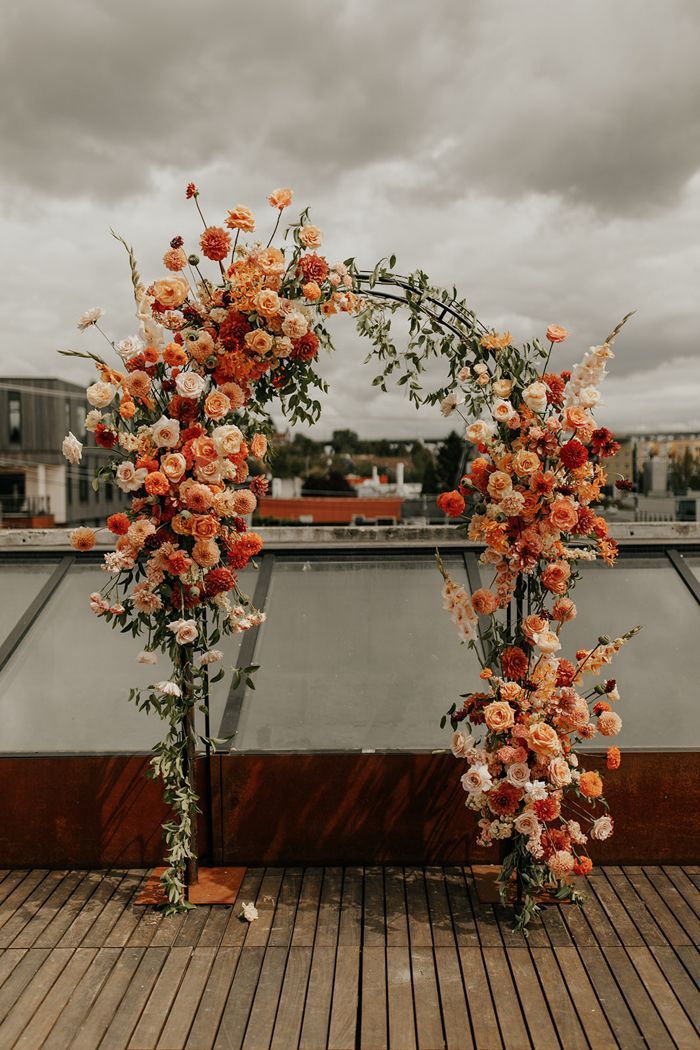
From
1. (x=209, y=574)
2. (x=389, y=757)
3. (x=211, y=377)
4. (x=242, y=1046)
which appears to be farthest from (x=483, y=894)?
(x=211, y=377)

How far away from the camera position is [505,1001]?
121 inches

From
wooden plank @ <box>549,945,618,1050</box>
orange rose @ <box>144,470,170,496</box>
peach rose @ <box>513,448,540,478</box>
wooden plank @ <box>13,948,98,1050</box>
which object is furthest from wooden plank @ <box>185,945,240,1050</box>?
peach rose @ <box>513,448,540,478</box>

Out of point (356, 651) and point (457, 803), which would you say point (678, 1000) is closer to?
point (457, 803)

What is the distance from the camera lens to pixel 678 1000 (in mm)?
3049

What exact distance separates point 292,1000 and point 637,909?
1628 mm

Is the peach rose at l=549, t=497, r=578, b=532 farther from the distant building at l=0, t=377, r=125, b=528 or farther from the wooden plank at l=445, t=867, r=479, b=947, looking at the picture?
the distant building at l=0, t=377, r=125, b=528

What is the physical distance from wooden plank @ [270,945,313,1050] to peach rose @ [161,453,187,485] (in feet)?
6.71

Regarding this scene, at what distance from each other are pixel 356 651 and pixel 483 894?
4.69 ft

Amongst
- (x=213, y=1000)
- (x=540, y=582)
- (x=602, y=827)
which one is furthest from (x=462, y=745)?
(x=213, y=1000)

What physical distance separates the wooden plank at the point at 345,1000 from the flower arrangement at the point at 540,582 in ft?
2.51

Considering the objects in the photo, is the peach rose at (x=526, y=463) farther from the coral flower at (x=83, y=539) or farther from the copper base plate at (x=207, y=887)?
the copper base plate at (x=207, y=887)

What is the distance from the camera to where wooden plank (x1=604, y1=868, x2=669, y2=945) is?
11.3ft

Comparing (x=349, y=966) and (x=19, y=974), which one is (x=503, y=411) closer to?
(x=349, y=966)

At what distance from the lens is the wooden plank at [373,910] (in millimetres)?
3475
